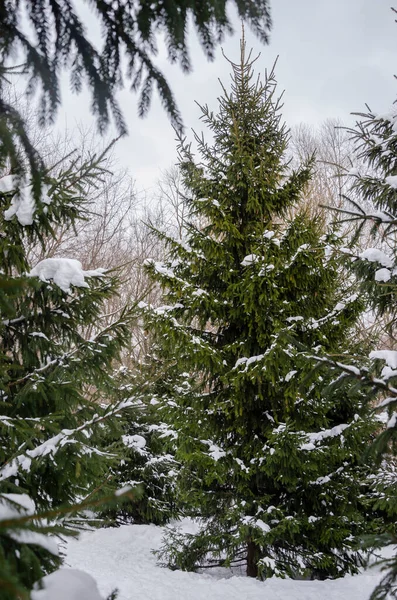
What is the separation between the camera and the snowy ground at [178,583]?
5.29 metres

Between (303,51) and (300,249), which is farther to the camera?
(300,249)

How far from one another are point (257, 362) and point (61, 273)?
113 inches

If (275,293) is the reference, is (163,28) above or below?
below

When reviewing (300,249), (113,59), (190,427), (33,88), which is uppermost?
(300,249)

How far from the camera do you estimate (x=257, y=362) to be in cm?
567

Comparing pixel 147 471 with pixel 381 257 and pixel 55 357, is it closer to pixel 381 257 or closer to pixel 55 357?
pixel 55 357

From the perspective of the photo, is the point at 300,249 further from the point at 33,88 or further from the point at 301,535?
the point at 33,88

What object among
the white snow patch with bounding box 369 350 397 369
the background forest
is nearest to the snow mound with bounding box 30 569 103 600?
the background forest

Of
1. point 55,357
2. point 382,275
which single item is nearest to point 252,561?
point 55,357

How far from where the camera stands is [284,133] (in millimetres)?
7242

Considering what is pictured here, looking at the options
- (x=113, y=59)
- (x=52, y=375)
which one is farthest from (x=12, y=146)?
(x=52, y=375)

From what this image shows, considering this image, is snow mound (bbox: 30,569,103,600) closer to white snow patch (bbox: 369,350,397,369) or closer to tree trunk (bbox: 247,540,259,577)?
white snow patch (bbox: 369,350,397,369)

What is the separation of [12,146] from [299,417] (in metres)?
5.77

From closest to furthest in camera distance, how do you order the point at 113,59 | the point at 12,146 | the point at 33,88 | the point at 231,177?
1. the point at 12,146
2. the point at 33,88
3. the point at 113,59
4. the point at 231,177
